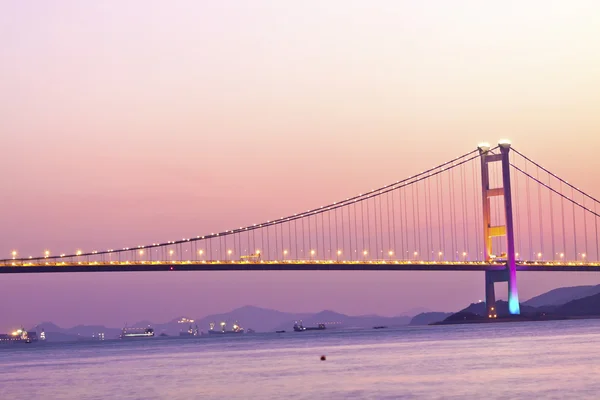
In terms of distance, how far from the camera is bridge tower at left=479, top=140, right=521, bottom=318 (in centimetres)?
8425

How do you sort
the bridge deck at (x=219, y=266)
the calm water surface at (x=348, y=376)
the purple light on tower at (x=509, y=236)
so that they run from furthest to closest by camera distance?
the purple light on tower at (x=509, y=236)
the bridge deck at (x=219, y=266)
the calm water surface at (x=348, y=376)

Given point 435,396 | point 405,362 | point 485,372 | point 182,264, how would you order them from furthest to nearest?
point 182,264 → point 405,362 → point 485,372 → point 435,396

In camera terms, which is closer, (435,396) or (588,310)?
(435,396)

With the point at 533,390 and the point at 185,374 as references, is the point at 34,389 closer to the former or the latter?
the point at 185,374

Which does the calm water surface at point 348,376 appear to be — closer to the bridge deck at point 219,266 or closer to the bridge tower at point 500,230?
the bridge deck at point 219,266

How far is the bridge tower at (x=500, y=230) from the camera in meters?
84.2

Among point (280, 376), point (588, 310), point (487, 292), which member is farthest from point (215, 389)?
point (588, 310)

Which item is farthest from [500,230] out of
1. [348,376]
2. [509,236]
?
[348,376]

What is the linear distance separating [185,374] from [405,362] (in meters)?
8.75

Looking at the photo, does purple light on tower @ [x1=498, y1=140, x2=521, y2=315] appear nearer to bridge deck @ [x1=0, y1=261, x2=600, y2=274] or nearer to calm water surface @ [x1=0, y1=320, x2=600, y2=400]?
bridge deck @ [x1=0, y1=261, x2=600, y2=274]

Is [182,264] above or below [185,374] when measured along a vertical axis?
above

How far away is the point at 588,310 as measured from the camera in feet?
571

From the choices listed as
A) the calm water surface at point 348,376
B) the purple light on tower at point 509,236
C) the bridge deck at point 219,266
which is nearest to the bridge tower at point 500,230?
the purple light on tower at point 509,236

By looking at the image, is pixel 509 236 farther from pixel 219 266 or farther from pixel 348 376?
pixel 348 376
